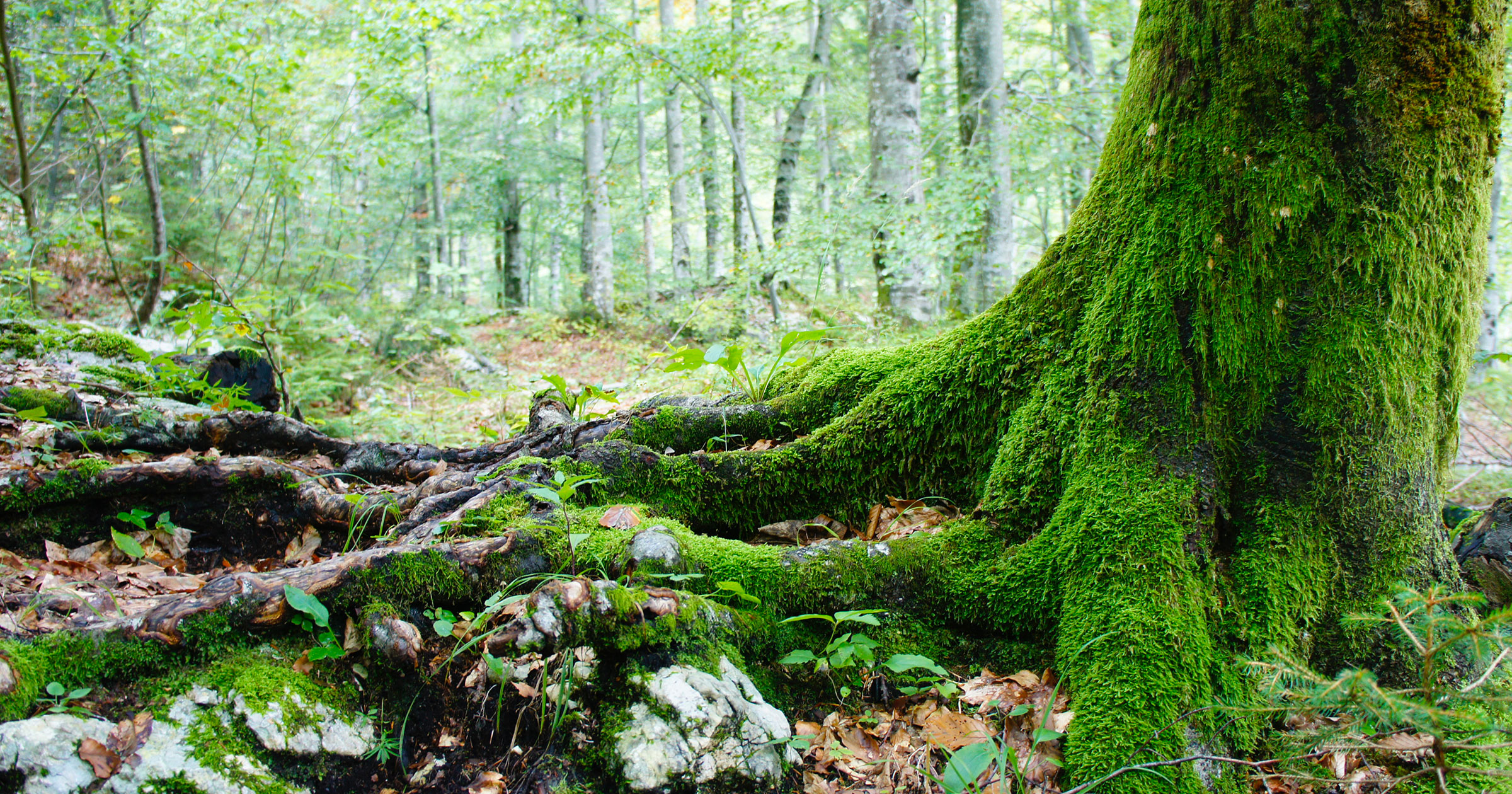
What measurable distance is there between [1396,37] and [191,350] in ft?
25.5

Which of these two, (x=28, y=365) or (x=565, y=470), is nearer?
(x=565, y=470)

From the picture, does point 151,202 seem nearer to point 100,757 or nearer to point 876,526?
point 100,757

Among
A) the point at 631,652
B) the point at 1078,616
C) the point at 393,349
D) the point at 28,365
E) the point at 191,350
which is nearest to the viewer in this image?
the point at 631,652

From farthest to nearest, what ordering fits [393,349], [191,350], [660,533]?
[393,349]
[191,350]
[660,533]

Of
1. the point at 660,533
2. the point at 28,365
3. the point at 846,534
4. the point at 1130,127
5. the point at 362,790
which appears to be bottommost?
the point at 362,790

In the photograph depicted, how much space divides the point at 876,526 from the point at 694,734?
1382mm

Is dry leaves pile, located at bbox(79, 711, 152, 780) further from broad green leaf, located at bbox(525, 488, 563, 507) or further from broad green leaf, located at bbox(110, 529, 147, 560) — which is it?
broad green leaf, located at bbox(110, 529, 147, 560)

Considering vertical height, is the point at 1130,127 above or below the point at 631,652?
above

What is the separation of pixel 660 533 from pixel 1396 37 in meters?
2.79

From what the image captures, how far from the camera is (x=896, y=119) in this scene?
8.16m

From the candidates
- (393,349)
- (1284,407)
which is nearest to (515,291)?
(393,349)

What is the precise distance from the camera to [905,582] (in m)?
2.59

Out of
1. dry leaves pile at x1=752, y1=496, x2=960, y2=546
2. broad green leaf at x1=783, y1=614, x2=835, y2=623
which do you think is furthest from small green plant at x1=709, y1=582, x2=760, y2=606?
dry leaves pile at x1=752, y1=496, x2=960, y2=546

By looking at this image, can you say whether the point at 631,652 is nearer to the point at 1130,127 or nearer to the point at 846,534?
the point at 846,534
